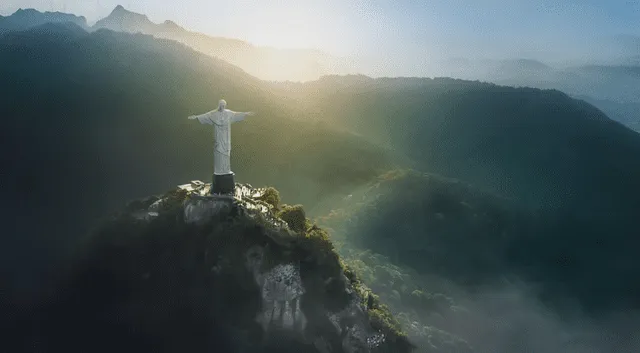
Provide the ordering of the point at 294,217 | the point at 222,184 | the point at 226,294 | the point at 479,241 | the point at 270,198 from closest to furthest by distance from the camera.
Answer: the point at 226,294, the point at 222,184, the point at 294,217, the point at 270,198, the point at 479,241

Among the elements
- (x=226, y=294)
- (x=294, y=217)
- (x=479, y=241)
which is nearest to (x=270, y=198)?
(x=294, y=217)

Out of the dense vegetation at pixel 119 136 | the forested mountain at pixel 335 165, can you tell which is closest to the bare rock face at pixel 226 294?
the forested mountain at pixel 335 165

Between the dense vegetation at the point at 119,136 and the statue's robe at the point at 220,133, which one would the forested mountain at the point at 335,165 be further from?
the statue's robe at the point at 220,133

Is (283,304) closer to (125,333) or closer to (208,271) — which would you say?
(208,271)

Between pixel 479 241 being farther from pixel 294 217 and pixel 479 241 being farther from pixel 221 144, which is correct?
pixel 221 144

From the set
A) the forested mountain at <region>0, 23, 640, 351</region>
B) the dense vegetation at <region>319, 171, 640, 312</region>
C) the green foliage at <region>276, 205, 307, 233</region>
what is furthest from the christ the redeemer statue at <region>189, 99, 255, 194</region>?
the dense vegetation at <region>319, 171, 640, 312</region>

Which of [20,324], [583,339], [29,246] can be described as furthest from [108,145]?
[583,339]
